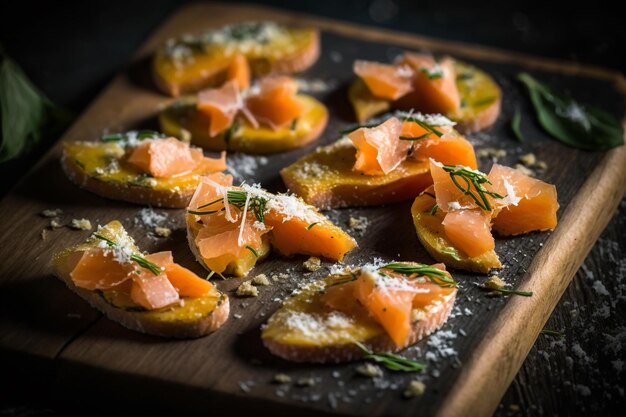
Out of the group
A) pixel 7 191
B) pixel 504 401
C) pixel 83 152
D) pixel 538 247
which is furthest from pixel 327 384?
pixel 7 191

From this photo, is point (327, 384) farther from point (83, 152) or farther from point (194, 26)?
point (194, 26)

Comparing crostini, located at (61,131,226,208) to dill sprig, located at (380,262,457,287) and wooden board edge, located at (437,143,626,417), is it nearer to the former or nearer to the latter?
dill sprig, located at (380,262,457,287)

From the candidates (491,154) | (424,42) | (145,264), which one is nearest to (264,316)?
(145,264)

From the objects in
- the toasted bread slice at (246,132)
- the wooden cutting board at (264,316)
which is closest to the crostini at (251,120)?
the toasted bread slice at (246,132)

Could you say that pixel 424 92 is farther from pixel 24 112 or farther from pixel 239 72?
pixel 24 112

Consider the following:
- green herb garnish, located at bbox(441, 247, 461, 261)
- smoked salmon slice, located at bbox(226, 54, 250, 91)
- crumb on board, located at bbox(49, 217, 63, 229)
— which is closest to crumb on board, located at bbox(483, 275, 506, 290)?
green herb garnish, located at bbox(441, 247, 461, 261)

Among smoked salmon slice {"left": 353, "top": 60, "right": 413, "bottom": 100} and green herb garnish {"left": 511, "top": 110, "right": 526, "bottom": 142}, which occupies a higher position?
smoked salmon slice {"left": 353, "top": 60, "right": 413, "bottom": 100}

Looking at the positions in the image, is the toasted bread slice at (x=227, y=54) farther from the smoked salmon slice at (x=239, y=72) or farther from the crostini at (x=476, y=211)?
the crostini at (x=476, y=211)
